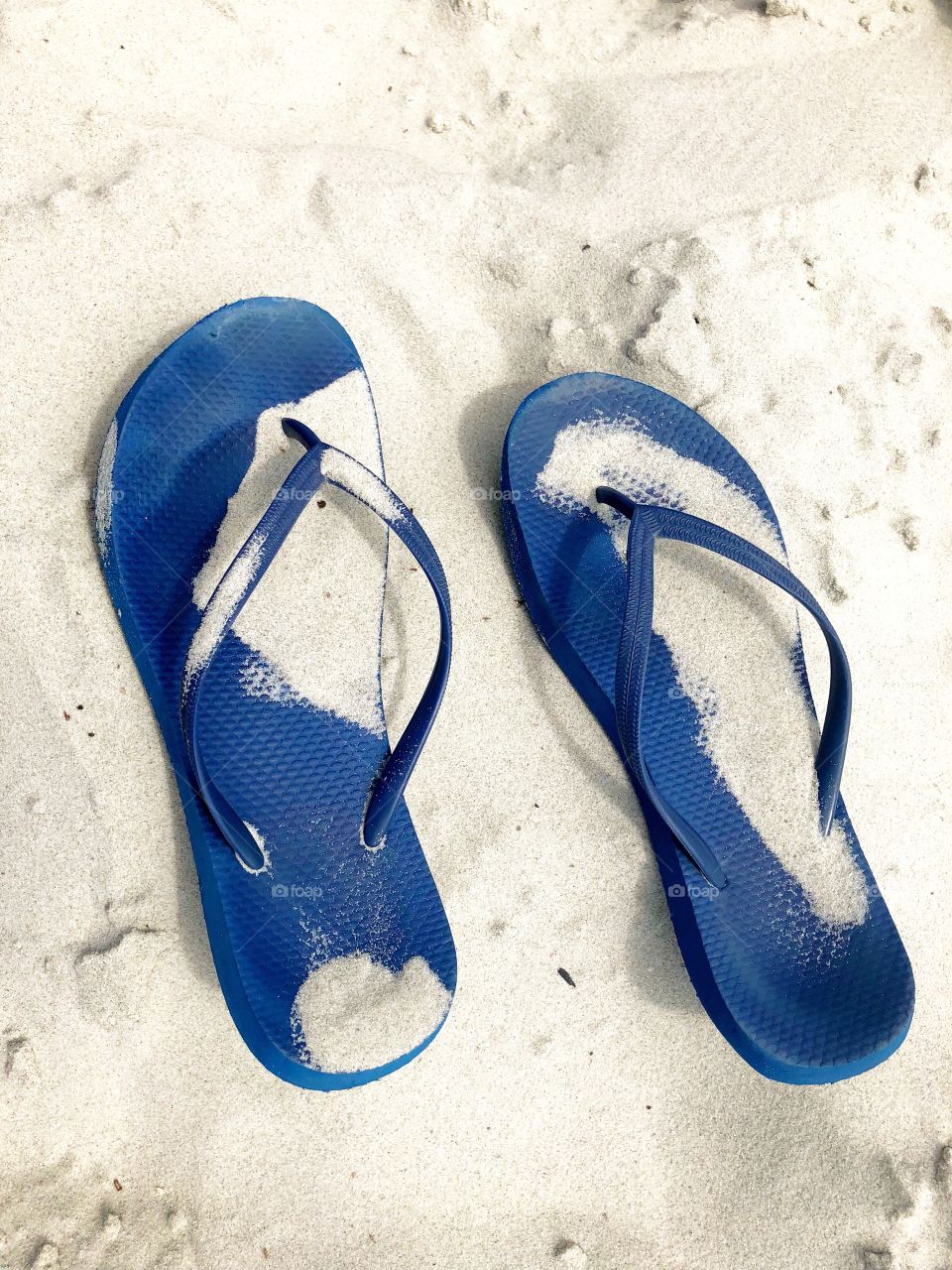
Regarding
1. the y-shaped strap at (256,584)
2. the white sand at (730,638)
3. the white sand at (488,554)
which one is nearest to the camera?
the y-shaped strap at (256,584)

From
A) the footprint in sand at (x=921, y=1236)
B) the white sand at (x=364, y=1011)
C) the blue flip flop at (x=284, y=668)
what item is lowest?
the footprint in sand at (x=921, y=1236)

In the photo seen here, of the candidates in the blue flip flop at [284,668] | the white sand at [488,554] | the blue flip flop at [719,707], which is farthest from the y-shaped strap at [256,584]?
the blue flip flop at [719,707]

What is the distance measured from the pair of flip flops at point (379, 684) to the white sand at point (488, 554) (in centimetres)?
8

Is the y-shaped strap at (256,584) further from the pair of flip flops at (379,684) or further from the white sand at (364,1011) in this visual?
the white sand at (364,1011)

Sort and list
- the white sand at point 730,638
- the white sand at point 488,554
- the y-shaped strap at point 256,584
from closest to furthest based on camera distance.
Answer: the y-shaped strap at point 256,584 → the white sand at point 488,554 → the white sand at point 730,638

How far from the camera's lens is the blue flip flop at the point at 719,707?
1.79 meters

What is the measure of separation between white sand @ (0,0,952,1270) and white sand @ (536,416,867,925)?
0.11 metres

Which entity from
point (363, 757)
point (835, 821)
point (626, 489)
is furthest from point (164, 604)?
point (835, 821)

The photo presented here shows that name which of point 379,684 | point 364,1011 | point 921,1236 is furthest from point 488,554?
point 921,1236

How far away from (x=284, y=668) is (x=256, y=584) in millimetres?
202

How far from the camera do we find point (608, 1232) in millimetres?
1794

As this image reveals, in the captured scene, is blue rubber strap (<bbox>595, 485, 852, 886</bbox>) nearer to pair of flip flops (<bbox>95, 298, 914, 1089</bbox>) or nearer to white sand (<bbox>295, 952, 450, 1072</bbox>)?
pair of flip flops (<bbox>95, 298, 914, 1089</bbox>)

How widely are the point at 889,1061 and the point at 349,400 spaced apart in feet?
5.41

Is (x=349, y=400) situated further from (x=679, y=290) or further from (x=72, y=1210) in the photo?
(x=72, y=1210)
